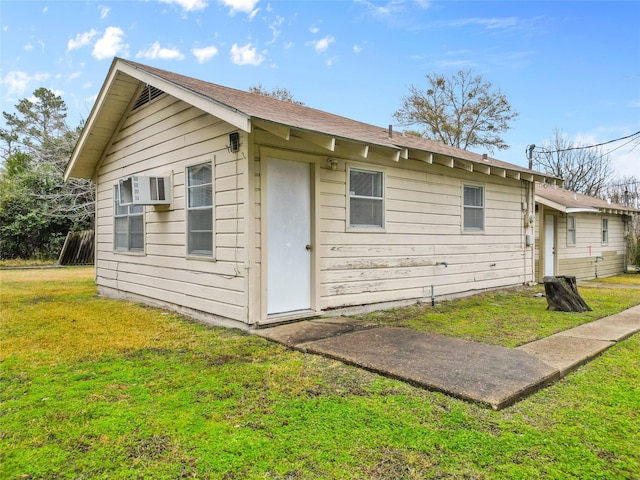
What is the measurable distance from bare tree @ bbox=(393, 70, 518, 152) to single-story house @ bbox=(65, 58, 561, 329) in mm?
16454

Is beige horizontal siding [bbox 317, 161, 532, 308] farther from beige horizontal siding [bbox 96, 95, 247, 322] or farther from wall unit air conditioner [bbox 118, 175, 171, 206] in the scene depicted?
wall unit air conditioner [bbox 118, 175, 171, 206]

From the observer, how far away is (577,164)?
2698cm

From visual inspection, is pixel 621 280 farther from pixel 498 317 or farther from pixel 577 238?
pixel 498 317

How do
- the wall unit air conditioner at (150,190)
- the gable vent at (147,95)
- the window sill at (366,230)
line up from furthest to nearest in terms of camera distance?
1. the gable vent at (147,95)
2. the wall unit air conditioner at (150,190)
3. the window sill at (366,230)

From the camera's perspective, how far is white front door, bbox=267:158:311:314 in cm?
524

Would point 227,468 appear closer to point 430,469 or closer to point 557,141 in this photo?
point 430,469

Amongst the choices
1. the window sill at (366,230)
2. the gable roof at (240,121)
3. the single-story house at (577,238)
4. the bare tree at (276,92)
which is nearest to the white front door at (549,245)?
the single-story house at (577,238)

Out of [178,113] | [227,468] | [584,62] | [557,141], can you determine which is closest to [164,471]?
[227,468]

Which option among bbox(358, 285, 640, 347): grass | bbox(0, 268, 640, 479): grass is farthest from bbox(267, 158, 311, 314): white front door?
bbox(0, 268, 640, 479): grass

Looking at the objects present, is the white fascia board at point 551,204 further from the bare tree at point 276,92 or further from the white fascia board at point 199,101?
the bare tree at point 276,92

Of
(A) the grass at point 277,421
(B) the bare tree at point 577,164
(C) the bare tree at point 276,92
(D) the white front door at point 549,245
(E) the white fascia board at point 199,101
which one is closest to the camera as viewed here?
(A) the grass at point 277,421

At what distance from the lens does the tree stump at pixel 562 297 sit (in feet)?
20.8

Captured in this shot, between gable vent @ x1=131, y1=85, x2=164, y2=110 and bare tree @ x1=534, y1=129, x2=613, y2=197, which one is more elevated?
bare tree @ x1=534, y1=129, x2=613, y2=197

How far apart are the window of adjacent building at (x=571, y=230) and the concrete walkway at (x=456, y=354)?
7.73 metres
